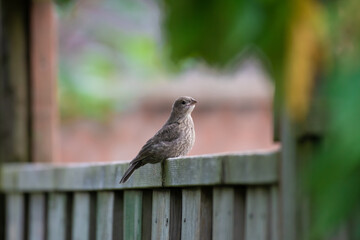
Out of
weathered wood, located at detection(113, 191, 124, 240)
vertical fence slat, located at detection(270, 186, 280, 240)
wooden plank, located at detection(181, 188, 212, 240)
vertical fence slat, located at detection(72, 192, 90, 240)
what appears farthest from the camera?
vertical fence slat, located at detection(72, 192, 90, 240)

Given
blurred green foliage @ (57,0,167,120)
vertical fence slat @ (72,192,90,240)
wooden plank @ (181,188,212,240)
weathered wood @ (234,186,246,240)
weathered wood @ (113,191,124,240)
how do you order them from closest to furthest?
weathered wood @ (234,186,246,240) < wooden plank @ (181,188,212,240) < weathered wood @ (113,191,124,240) < vertical fence slat @ (72,192,90,240) < blurred green foliage @ (57,0,167,120)

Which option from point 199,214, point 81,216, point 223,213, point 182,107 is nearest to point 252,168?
point 223,213

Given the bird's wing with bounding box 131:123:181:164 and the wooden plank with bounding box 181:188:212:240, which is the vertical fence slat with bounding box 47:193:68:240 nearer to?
the bird's wing with bounding box 131:123:181:164

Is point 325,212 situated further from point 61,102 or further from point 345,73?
point 61,102

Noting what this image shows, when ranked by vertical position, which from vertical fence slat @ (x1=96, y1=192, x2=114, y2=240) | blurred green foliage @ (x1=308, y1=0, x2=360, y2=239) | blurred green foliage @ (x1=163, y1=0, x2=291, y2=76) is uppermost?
blurred green foliage @ (x1=163, y1=0, x2=291, y2=76)

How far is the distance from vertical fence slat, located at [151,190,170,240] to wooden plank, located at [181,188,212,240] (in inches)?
7.5

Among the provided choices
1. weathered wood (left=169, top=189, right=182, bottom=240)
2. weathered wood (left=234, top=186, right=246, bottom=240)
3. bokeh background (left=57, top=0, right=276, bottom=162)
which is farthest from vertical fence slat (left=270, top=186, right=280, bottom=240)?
bokeh background (left=57, top=0, right=276, bottom=162)

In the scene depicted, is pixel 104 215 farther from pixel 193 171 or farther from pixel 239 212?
pixel 239 212

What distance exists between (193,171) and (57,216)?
1.87 m

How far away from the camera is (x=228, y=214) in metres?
2.61

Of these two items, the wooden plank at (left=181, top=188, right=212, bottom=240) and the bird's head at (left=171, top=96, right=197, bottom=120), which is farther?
the bird's head at (left=171, top=96, right=197, bottom=120)

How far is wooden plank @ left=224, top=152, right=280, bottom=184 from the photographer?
7.18 ft

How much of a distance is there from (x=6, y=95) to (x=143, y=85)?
6.86 metres

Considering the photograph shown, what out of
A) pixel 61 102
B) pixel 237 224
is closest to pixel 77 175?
pixel 237 224
